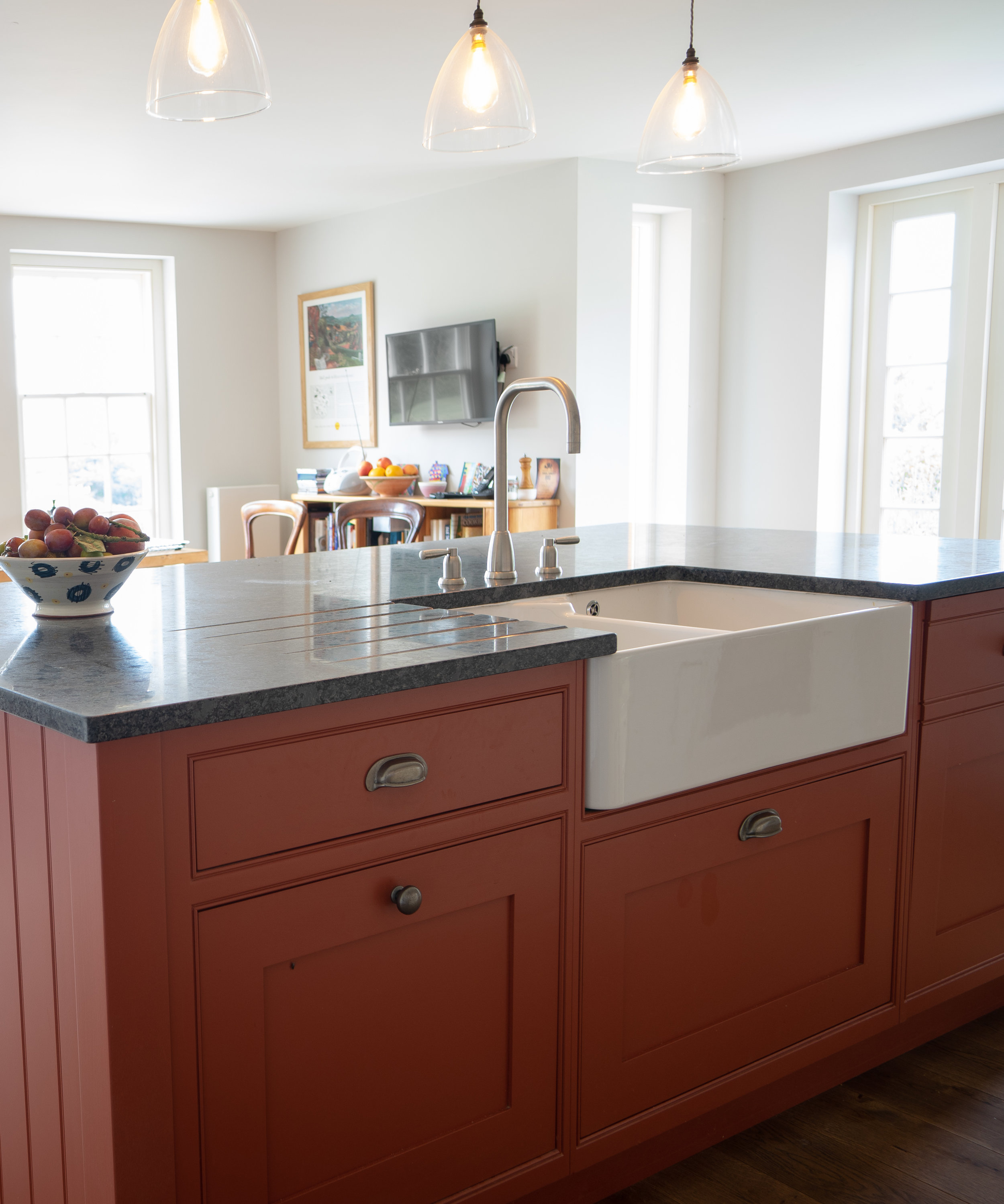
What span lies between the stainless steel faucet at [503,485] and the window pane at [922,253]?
381 centimetres

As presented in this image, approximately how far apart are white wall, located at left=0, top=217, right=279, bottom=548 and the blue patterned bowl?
221 inches

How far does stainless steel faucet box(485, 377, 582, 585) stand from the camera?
198cm

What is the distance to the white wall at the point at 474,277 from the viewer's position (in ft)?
18.1

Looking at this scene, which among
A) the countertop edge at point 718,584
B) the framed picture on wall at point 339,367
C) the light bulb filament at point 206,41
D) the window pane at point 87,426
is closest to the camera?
the light bulb filament at point 206,41

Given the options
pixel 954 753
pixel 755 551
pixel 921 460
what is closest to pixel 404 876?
pixel 954 753

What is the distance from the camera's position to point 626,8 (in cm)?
346

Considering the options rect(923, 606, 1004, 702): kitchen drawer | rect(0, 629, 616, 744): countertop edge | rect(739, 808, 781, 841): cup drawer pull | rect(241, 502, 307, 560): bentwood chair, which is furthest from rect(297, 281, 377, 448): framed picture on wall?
rect(0, 629, 616, 744): countertop edge

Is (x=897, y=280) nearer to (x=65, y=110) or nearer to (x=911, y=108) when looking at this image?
(x=911, y=108)

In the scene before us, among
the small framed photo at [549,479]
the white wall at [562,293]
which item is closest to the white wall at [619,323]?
the white wall at [562,293]

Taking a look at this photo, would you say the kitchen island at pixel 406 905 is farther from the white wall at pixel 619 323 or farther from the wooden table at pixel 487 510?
the white wall at pixel 619 323

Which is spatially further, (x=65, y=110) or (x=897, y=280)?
(x=897, y=280)

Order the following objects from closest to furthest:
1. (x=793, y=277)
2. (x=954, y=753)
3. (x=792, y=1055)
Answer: (x=792, y=1055) < (x=954, y=753) < (x=793, y=277)

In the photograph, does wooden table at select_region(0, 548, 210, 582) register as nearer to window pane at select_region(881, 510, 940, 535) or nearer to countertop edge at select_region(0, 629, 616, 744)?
countertop edge at select_region(0, 629, 616, 744)

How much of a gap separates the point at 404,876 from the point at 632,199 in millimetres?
4942
